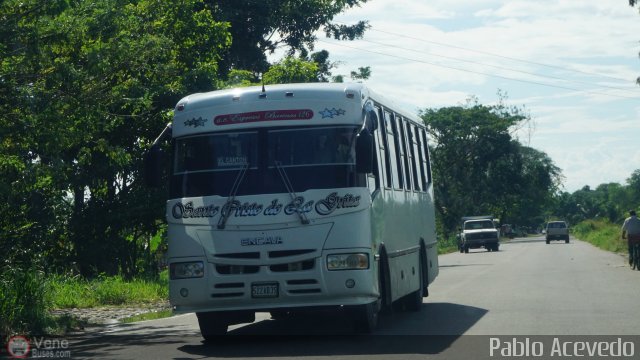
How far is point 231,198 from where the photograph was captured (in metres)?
12.5

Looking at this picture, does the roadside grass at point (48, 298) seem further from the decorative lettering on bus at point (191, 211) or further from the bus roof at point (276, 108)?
the bus roof at point (276, 108)

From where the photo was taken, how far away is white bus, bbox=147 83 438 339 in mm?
12253

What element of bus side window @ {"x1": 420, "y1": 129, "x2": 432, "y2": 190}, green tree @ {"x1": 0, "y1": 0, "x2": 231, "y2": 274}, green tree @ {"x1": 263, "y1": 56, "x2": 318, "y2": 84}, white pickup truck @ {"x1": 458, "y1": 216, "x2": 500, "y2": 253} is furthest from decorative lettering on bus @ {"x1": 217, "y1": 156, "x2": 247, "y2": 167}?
white pickup truck @ {"x1": 458, "y1": 216, "x2": 500, "y2": 253}

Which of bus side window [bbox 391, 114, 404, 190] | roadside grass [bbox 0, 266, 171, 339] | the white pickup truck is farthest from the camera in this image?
the white pickup truck

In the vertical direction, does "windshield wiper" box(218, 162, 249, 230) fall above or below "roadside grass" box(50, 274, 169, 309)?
above

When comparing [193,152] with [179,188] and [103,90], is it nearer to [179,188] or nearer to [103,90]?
[179,188]

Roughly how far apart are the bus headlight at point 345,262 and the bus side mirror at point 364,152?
3.34ft

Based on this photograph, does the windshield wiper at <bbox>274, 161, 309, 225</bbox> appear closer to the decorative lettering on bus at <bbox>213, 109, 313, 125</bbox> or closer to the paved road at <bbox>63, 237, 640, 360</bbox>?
the decorative lettering on bus at <bbox>213, 109, 313, 125</bbox>

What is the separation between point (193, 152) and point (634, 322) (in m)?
6.25

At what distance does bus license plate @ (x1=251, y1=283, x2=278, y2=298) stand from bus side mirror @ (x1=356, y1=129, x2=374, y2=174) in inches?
66.7

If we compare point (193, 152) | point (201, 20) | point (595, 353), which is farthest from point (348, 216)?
point (201, 20)

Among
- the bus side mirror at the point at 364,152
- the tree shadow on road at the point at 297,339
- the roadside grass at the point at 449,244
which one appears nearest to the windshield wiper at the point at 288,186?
the bus side mirror at the point at 364,152

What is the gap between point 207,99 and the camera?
13219mm

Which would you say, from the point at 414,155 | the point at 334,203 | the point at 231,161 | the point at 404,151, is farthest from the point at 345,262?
the point at 414,155
